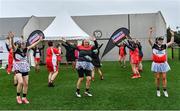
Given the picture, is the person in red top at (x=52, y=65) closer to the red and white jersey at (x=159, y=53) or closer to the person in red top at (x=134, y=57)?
the person in red top at (x=134, y=57)

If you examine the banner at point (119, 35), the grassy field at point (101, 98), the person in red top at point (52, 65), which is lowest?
the grassy field at point (101, 98)

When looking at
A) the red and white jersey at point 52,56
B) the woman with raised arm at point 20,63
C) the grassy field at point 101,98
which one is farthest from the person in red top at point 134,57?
the woman with raised arm at point 20,63

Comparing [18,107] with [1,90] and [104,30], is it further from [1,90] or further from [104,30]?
[104,30]

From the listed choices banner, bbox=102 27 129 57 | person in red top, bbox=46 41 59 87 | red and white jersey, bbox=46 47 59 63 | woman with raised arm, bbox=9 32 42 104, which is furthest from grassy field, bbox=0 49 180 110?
banner, bbox=102 27 129 57

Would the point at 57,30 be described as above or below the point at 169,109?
above

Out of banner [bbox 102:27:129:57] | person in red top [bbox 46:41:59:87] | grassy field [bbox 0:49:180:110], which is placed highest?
banner [bbox 102:27:129:57]

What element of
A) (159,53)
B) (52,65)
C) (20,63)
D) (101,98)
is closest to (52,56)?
(52,65)

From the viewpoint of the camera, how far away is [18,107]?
9477mm

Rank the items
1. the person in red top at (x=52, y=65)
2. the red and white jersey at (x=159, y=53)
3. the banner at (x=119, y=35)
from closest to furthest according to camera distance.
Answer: the red and white jersey at (x=159, y=53), the person in red top at (x=52, y=65), the banner at (x=119, y=35)

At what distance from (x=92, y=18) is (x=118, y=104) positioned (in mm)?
23872

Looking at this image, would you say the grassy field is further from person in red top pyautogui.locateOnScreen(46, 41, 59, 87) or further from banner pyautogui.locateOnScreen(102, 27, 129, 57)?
banner pyautogui.locateOnScreen(102, 27, 129, 57)

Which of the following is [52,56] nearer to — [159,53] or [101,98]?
[101,98]

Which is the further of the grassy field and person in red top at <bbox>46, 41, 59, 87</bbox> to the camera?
person in red top at <bbox>46, 41, 59, 87</bbox>

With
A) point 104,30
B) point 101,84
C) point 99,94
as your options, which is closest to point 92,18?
point 104,30
